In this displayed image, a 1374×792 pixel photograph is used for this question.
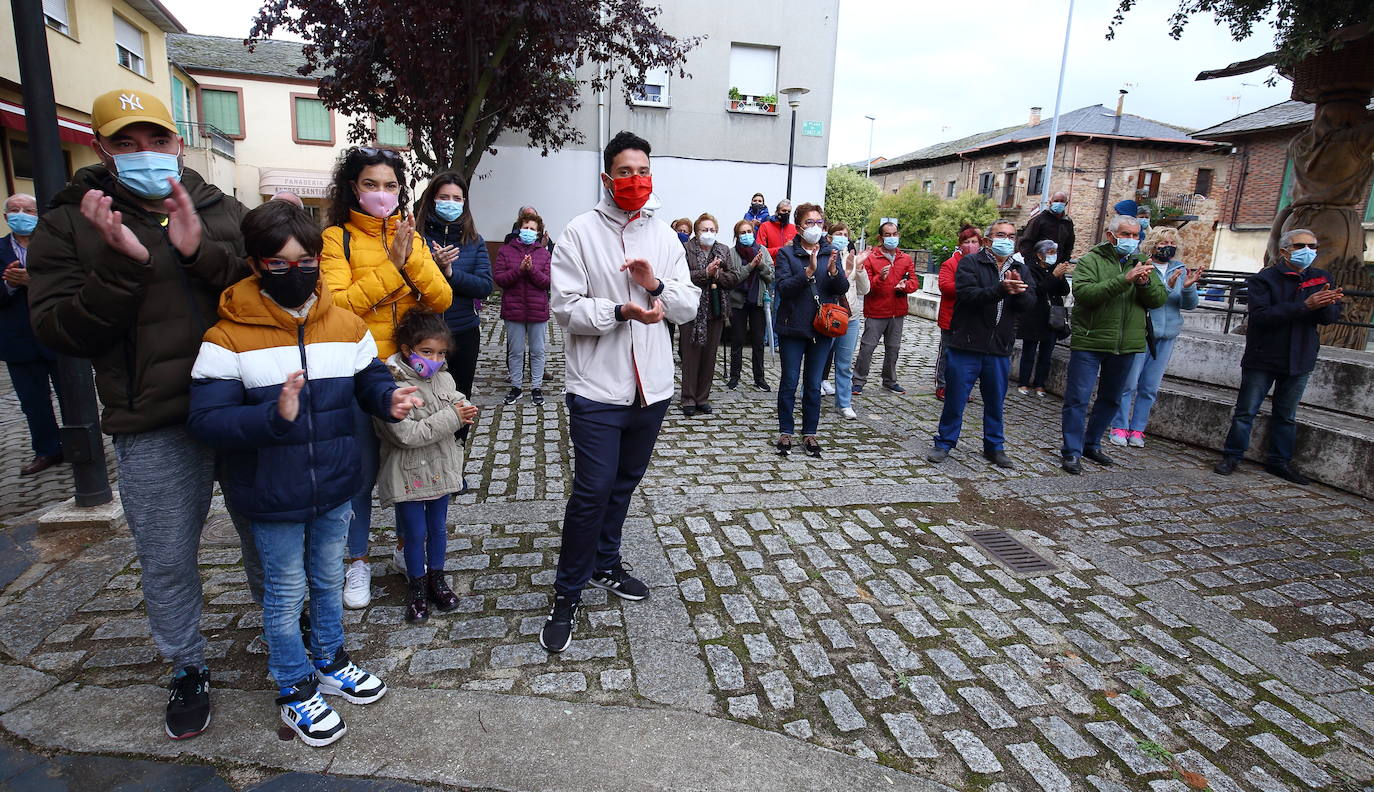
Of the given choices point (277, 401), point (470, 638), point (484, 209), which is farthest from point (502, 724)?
point (484, 209)

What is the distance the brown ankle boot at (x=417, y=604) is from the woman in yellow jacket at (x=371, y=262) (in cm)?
26

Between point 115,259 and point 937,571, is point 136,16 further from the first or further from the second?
point 937,571

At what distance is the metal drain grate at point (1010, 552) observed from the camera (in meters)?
4.30

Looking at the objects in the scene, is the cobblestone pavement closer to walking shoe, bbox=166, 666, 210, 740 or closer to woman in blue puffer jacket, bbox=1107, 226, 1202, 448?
walking shoe, bbox=166, 666, 210, 740

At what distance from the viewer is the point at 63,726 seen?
2.66m

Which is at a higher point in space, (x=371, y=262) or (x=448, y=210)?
(x=448, y=210)

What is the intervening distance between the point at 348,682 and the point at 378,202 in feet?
6.89

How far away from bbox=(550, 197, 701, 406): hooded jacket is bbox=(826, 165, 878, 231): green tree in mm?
41635

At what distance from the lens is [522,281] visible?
7566 millimetres

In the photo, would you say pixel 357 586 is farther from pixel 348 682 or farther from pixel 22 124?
pixel 22 124

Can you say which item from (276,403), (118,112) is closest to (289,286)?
(276,403)

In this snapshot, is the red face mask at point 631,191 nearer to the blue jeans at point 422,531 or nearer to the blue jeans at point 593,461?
the blue jeans at point 593,461

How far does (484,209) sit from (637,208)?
15.6 metres

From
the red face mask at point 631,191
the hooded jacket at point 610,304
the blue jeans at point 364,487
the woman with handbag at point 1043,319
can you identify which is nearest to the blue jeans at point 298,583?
the blue jeans at point 364,487
